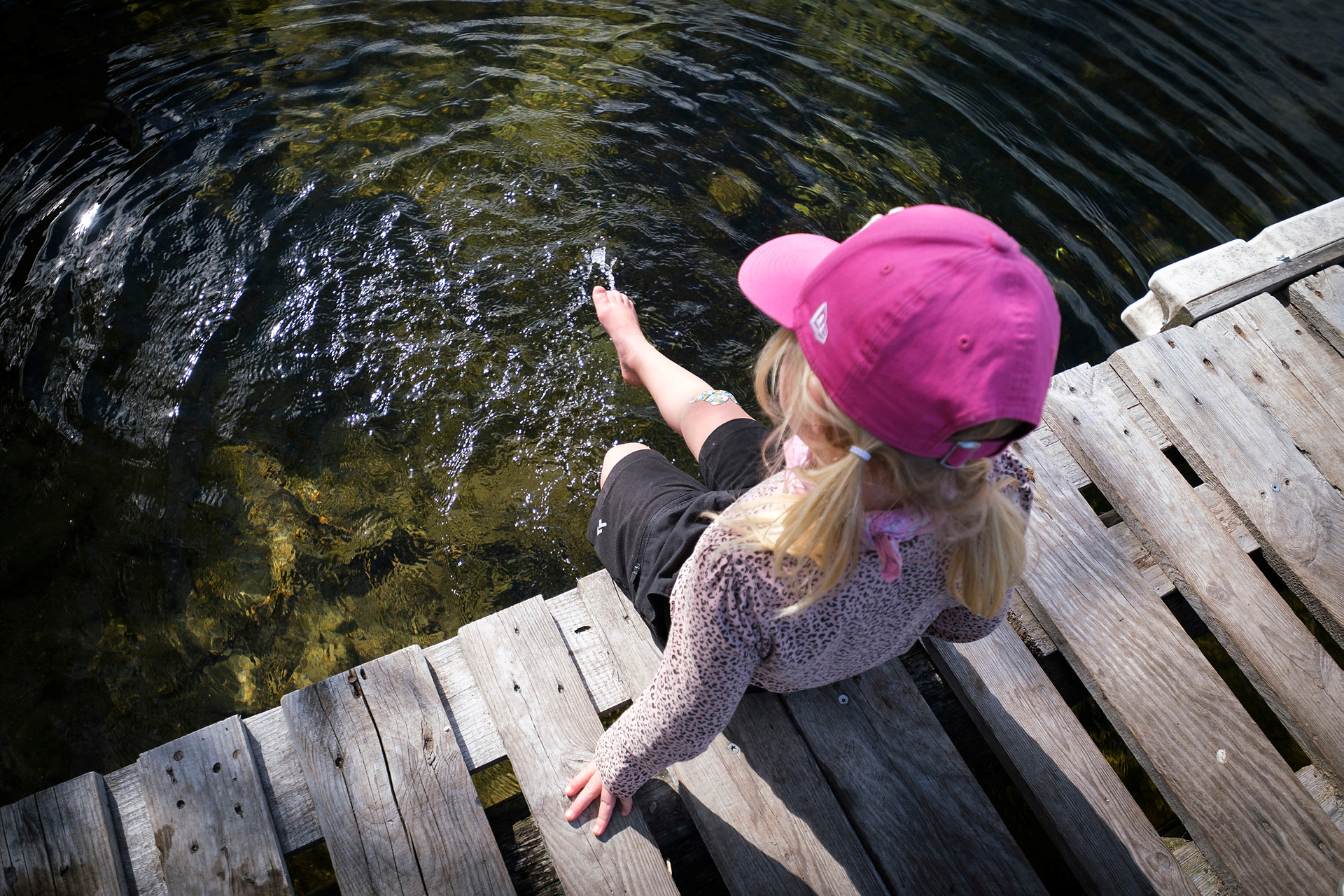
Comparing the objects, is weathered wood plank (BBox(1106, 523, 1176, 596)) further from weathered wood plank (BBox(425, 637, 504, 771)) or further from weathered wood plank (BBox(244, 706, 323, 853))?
weathered wood plank (BBox(244, 706, 323, 853))

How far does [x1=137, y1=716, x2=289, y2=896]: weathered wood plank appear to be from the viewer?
1.96 metres

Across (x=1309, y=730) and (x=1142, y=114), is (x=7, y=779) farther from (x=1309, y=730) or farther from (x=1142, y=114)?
(x=1142, y=114)

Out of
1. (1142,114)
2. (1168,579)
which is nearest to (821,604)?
(1168,579)

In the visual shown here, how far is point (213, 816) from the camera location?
6.63 ft

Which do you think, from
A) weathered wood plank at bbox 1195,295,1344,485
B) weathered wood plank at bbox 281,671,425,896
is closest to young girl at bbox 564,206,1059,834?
weathered wood plank at bbox 281,671,425,896

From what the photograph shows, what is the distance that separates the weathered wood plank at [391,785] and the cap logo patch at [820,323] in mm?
1623

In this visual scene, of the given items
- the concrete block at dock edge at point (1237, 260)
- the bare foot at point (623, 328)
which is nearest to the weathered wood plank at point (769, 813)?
the bare foot at point (623, 328)

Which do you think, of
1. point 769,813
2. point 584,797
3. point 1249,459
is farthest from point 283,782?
point 1249,459

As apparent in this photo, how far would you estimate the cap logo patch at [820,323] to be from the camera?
1221 millimetres

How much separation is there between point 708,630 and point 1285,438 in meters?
2.65

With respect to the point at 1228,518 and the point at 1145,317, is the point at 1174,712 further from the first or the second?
the point at 1145,317

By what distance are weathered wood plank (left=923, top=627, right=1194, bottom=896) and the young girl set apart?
0.47 meters

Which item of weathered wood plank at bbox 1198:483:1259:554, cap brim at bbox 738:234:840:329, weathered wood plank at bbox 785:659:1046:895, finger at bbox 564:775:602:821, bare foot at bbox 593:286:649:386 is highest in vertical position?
cap brim at bbox 738:234:840:329

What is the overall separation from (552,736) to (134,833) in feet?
3.77
